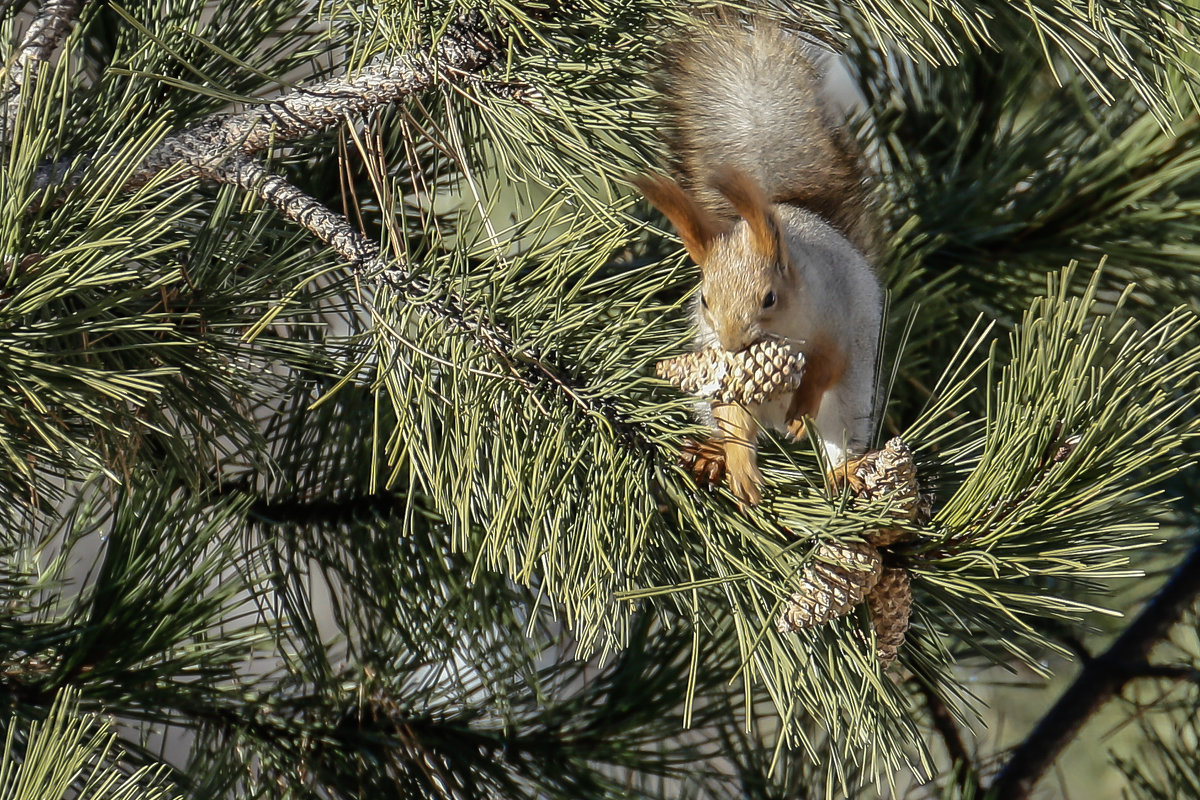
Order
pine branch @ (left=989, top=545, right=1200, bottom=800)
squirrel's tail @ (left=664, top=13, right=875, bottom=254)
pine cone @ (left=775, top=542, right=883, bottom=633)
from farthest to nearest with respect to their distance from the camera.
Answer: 1. pine branch @ (left=989, top=545, right=1200, bottom=800)
2. squirrel's tail @ (left=664, top=13, right=875, bottom=254)
3. pine cone @ (left=775, top=542, right=883, bottom=633)

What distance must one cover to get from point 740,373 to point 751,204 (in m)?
0.08

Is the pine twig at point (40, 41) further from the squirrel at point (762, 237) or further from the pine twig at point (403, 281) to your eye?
the squirrel at point (762, 237)

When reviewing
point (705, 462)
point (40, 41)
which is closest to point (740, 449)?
point (705, 462)

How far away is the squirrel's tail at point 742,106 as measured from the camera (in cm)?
48

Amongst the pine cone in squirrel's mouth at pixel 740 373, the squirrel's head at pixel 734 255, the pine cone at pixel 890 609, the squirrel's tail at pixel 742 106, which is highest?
the squirrel's tail at pixel 742 106

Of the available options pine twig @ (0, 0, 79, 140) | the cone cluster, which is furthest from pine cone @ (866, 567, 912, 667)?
pine twig @ (0, 0, 79, 140)

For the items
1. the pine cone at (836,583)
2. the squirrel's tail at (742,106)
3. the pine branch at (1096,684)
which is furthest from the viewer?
the pine branch at (1096,684)

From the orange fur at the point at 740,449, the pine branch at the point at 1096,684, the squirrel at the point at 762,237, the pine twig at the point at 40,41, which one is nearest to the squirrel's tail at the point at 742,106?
the squirrel at the point at 762,237

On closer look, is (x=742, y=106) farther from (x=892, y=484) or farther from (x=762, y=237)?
(x=892, y=484)

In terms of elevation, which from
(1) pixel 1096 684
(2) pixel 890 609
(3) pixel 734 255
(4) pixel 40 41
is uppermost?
(4) pixel 40 41

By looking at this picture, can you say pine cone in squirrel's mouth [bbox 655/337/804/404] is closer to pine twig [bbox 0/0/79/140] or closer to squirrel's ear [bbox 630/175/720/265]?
squirrel's ear [bbox 630/175/720/265]

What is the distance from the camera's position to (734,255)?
17.5 inches

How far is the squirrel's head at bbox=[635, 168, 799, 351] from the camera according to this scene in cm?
43

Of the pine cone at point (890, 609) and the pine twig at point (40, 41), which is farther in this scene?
the pine twig at point (40, 41)
